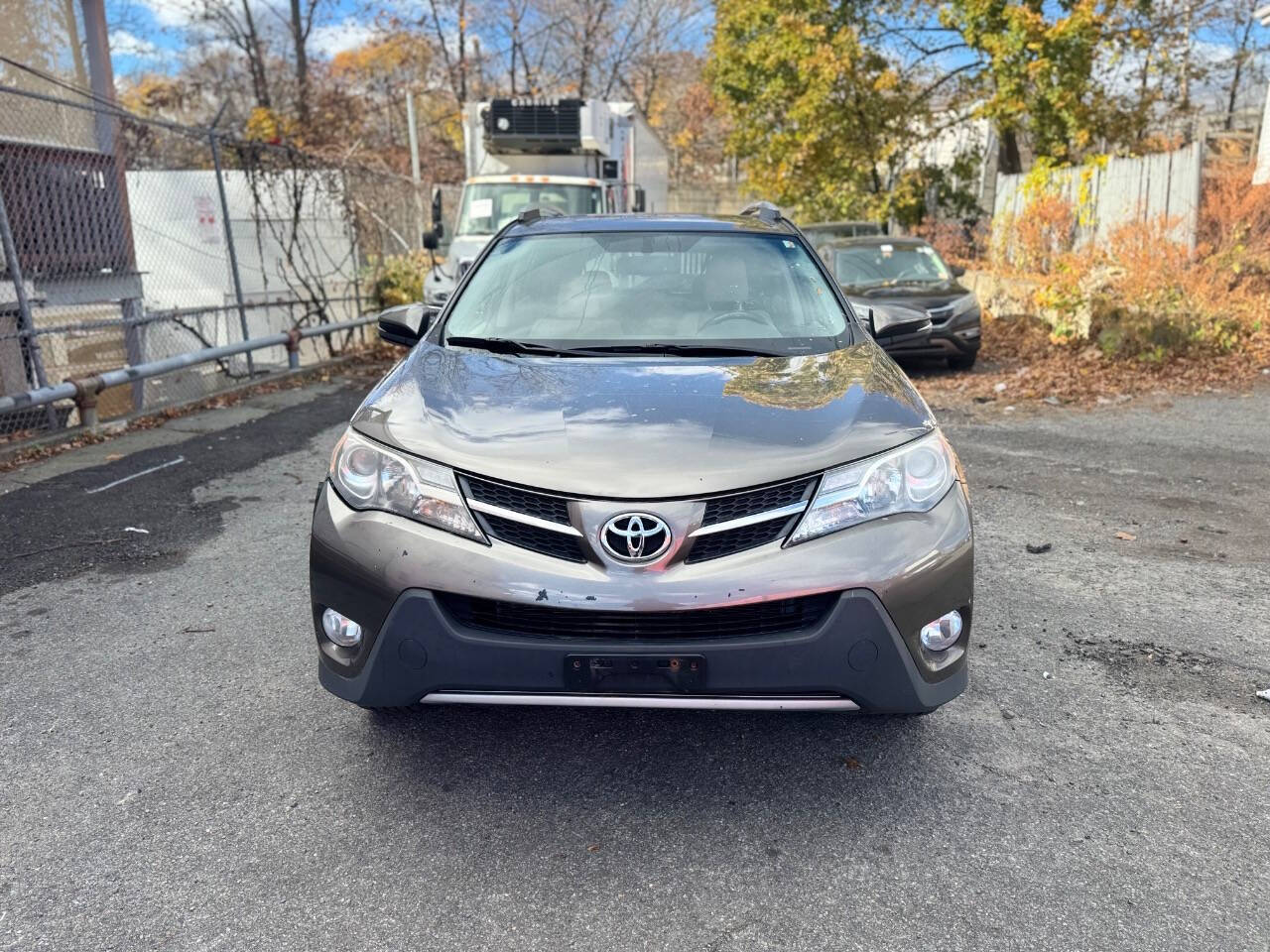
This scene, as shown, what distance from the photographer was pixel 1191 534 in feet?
17.2

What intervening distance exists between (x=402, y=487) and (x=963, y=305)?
30.7 ft

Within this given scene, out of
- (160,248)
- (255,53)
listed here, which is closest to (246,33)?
(255,53)

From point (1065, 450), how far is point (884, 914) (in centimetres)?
577

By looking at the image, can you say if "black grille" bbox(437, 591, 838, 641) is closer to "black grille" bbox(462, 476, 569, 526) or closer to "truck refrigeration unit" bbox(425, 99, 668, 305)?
"black grille" bbox(462, 476, 569, 526)

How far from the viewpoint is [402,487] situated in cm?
270

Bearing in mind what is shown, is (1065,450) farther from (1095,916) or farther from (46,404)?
(46,404)

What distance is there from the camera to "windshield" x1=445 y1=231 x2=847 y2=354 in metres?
3.71

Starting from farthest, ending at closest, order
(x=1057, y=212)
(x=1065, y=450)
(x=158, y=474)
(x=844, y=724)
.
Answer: (x=1057, y=212)
(x=1065, y=450)
(x=158, y=474)
(x=844, y=724)

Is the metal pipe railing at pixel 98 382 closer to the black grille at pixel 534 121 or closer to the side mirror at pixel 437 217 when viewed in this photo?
the side mirror at pixel 437 217

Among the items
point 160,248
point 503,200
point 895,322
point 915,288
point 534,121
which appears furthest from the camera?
point 534,121

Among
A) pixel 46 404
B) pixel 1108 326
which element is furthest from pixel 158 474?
pixel 1108 326

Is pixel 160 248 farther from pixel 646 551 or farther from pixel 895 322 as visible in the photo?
pixel 646 551

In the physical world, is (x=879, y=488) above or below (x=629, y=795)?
above

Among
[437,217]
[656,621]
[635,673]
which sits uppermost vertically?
[437,217]
